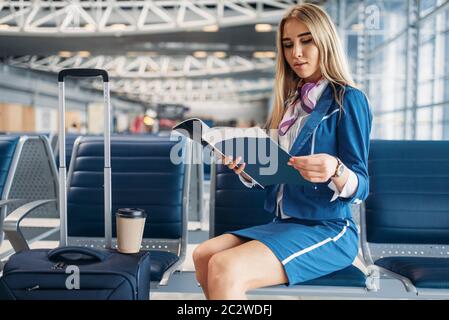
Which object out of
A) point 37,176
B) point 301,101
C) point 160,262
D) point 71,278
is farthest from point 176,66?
point 71,278

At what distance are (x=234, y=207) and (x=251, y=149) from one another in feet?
2.47

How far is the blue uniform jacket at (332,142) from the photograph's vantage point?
1354 mm

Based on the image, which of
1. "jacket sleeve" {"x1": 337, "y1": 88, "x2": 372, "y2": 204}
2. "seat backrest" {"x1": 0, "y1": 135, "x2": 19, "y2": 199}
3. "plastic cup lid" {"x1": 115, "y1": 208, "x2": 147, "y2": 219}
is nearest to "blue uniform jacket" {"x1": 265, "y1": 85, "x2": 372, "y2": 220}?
"jacket sleeve" {"x1": 337, "y1": 88, "x2": 372, "y2": 204}

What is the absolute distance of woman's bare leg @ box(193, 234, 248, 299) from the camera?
1377 millimetres

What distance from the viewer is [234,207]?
200 cm

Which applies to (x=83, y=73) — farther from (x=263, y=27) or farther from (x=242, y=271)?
(x=263, y=27)

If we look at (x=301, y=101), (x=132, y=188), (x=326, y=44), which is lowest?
(x=132, y=188)

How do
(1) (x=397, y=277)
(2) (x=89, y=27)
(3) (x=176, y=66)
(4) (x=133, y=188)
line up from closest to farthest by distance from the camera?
(1) (x=397, y=277), (4) (x=133, y=188), (2) (x=89, y=27), (3) (x=176, y=66)

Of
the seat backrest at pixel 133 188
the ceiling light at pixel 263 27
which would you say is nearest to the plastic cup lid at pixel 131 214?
the seat backrest at pixel 133 188

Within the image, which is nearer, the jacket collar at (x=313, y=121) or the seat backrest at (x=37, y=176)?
Answer: the jacket collar at (x=313, y=121)

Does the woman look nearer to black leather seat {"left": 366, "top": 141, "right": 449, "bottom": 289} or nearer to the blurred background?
black leather seat {"left": 366, "top": 141, "right": 449, "bottom": 289}

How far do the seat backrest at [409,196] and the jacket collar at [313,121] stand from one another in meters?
0.65

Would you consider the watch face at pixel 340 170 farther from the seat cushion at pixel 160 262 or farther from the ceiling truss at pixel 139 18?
the ceiling truss at pixel 139 18

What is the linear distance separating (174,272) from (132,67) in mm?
22790
